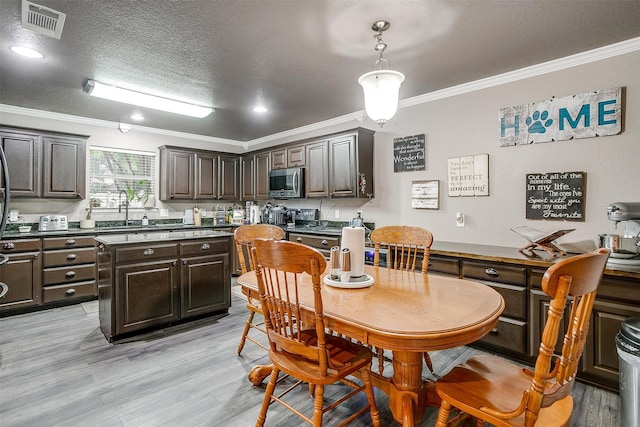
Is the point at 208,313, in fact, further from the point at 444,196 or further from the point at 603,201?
the point at 603,201

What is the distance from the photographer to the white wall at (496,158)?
255 centimetres

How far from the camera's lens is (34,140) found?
159 inches

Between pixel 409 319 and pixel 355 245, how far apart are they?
604mm

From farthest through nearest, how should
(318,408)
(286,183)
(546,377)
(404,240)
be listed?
(286,183) < (404,240) < (318,408) < (546,377)

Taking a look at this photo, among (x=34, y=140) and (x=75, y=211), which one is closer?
(x=34, y=140)

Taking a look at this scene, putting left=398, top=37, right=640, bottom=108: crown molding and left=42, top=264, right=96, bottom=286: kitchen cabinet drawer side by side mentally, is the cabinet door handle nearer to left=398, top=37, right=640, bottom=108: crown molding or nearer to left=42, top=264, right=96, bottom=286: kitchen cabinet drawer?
left=398, top=37, right=640, bottom=108: crown molding

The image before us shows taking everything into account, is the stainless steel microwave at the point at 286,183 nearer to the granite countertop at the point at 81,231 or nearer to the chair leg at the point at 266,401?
the granite countertop at the point at 81,231

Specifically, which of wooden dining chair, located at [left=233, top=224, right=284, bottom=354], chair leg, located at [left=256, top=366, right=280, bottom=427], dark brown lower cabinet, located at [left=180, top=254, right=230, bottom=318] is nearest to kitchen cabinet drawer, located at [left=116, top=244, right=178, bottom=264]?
dark brown lower cabinet, located at [left=180, top=254, right=230, bottom=318]

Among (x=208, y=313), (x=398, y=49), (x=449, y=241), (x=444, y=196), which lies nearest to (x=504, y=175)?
(x=444, y=196)

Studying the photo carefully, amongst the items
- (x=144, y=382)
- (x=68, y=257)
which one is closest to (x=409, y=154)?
(x=144, y=382)

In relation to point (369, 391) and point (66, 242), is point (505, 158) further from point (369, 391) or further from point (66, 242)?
point (66, 242)

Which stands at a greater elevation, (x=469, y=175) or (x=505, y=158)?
(x=505, y=158)

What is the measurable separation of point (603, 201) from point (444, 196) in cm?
134

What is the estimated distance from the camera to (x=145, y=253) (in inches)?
118
